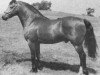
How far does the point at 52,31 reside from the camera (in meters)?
8.88

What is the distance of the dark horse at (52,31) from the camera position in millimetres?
8609

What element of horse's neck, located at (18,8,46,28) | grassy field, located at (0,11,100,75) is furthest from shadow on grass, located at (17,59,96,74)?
horse's neck, located at (18,8,46,28)

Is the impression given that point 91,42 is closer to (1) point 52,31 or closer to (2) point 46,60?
(1) point 52,31

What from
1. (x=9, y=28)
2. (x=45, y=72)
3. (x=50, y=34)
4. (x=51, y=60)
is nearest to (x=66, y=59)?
(x=51, y=60)

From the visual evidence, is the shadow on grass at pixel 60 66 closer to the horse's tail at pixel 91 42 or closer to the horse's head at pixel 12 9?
the horse's tail at pixel 91 42

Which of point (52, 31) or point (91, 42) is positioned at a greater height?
point (52, 31)

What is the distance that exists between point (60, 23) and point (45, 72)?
2060 millimetres

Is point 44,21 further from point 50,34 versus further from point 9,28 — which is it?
point 9,28

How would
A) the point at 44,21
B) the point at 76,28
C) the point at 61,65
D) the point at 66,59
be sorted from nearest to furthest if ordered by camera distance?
1. the point at 76,28
2. the point at 44,21
3. the point at 61,65
4. the point at 66,59

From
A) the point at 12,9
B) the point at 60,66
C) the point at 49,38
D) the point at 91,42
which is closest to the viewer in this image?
the point at 49,38

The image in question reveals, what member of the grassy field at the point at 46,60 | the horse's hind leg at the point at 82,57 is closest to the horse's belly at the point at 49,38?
Answer: the horse's hind leg at the point at 82,57

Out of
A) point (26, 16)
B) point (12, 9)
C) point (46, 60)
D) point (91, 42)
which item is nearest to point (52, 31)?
point (26, 16)

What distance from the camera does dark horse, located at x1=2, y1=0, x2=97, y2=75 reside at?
8.61 m

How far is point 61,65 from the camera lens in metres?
10.2
